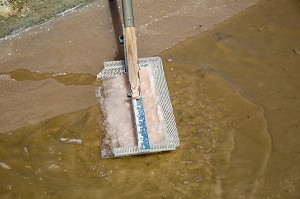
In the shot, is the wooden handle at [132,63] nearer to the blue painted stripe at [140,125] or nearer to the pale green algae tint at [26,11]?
the blue painted stripe at [140,125]

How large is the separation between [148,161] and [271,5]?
250 centimetres

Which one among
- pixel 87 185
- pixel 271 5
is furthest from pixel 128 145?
pixel 271 5

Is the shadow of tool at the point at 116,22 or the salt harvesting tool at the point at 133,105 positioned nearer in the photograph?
the salt harvesting tool at the point at 133,105

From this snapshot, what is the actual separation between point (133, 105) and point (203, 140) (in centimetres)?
72

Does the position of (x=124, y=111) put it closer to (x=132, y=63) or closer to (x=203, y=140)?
(x=132, y=63)

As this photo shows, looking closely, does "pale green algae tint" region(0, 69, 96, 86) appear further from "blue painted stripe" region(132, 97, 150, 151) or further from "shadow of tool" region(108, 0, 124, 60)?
"blue painted stripe" region(132, 97, 150, 151)

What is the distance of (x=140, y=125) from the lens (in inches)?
147

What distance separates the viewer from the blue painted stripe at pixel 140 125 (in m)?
3.64

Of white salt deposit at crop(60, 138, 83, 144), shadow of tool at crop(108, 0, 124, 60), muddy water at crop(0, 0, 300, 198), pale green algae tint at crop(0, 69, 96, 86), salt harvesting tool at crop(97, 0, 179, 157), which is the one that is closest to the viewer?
muddy water at crop(0, 0, 300, 198)

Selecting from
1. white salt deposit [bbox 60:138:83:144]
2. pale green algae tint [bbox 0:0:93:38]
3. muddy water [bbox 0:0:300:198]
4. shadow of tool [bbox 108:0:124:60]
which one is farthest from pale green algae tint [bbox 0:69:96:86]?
white salt deposit [bbox 60:138:83:144]

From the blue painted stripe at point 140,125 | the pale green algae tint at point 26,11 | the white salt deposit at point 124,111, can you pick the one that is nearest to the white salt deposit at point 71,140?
the white salt deposit at point 124,111

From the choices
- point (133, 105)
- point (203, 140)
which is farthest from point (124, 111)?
point (203, 140)

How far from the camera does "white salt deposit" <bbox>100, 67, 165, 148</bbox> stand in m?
3.75

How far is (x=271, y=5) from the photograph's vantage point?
4.91 m
